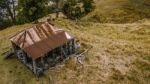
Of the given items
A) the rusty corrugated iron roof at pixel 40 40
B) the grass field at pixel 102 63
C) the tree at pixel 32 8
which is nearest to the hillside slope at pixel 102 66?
the grass field at pixel 102 63

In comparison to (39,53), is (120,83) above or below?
below

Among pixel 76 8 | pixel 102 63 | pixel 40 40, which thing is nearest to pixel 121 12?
pixel 76 8

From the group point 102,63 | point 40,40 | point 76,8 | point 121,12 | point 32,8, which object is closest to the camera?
point 40,40

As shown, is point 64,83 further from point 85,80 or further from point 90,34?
point 90,34

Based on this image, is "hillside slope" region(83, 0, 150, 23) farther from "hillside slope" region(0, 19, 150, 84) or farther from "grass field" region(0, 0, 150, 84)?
"hillside slope" region(0, 19, 150, 84)

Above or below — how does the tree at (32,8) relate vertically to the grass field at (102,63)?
above

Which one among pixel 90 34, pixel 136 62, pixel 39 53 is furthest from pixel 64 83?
pixel 90 34

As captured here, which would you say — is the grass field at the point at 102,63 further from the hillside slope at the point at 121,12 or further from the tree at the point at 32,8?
the hillside slope at the point at 121,12

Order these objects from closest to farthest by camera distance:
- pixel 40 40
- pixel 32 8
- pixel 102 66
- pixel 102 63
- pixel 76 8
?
pixel 40 40
pixel 102 66
pixel 102 63
pixel 32 8
pixel 76 8

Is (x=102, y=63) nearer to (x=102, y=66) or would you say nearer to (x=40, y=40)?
(x=102, y=66)
